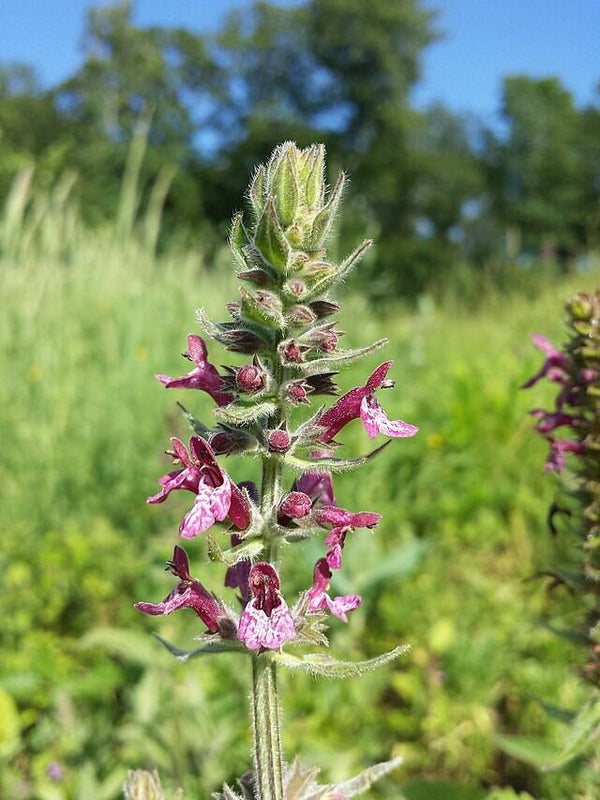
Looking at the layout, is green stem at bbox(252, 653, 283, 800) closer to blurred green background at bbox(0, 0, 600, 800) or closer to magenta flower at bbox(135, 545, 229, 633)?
magenta flower at bbox(135, 545, 229, 633)

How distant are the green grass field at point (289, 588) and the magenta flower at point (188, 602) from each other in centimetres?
97

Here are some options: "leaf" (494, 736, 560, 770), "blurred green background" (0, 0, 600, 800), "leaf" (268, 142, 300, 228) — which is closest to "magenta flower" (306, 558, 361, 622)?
"leaf" (268, 142, 300, 228)

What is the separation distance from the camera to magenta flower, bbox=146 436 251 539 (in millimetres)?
1127

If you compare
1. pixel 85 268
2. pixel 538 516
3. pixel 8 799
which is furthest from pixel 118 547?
pixel 85 268

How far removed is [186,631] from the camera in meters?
2.98

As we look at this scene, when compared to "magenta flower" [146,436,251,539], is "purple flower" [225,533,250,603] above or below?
below

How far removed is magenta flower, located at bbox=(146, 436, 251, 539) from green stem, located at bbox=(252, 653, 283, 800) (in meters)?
0.23

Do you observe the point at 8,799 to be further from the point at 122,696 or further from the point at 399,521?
the point at 399,521

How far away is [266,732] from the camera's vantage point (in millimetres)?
1161

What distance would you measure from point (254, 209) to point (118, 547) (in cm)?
260

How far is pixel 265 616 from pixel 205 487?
22 centimetres

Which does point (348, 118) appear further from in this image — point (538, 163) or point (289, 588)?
point (289, 588)

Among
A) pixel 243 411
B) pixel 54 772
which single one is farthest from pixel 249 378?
pixel 54 772

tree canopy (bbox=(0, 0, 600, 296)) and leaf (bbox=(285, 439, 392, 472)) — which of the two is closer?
leaf (bbox=(285, 439, 392, 472))
